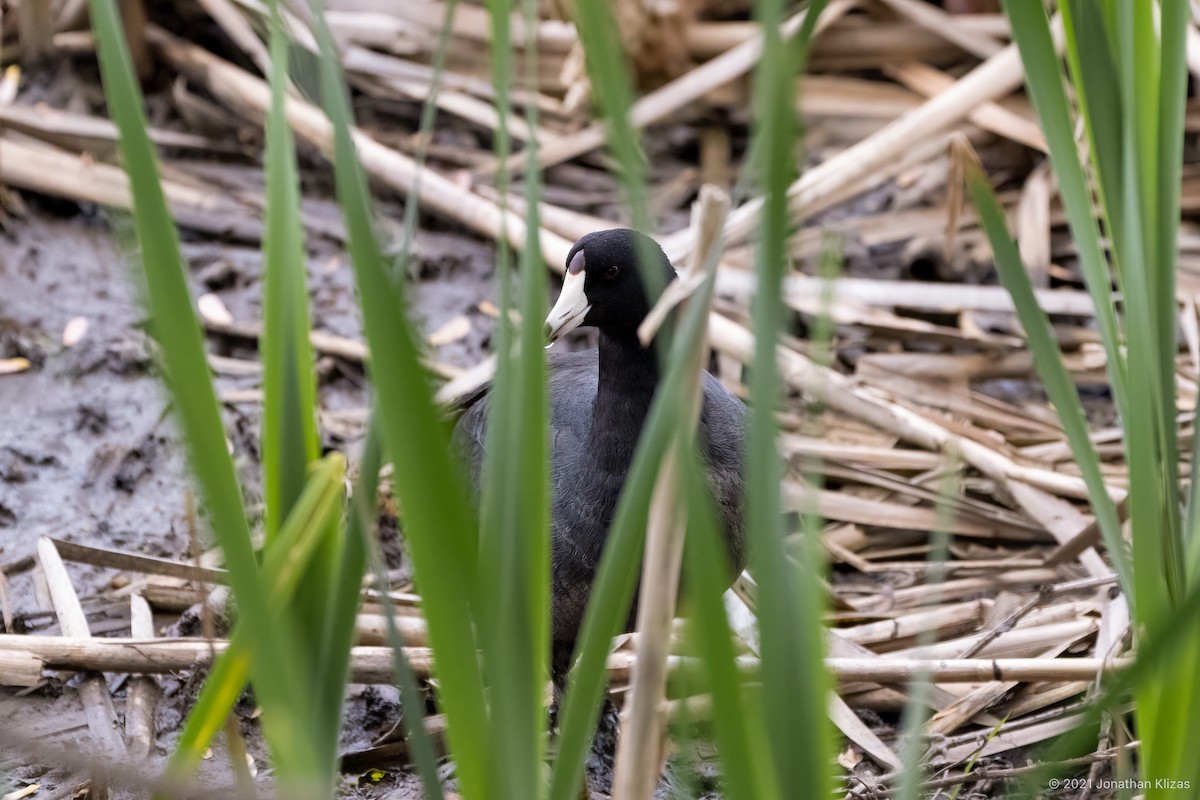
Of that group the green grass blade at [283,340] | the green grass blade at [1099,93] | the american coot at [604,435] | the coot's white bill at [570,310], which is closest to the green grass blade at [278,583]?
the green grass blade at [283,340]

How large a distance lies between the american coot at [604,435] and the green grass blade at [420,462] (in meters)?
1.27

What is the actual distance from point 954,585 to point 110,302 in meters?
2.44

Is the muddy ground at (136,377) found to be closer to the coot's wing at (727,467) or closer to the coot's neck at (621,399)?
the coot's wing at (727,467)

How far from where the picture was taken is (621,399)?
2.16 m

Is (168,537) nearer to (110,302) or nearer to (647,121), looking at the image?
(110,302)

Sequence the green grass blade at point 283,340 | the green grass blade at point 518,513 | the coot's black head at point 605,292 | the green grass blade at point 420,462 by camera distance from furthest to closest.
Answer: the coot's black head at point 605,292 → the green grass blade at point 283,340 → the green grass blade at point 518,513 → the green grass blade at point 420,462

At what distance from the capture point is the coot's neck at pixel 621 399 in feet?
7.03

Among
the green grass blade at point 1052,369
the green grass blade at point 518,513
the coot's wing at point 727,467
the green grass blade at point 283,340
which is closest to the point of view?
A: the green grass blade at point 518,513

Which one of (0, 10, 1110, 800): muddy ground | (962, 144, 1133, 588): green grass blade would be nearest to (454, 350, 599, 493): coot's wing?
(0, 10, 1110, 800): muddy ground

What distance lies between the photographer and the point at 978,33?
405 centimetres

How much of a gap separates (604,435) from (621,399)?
0.07 m

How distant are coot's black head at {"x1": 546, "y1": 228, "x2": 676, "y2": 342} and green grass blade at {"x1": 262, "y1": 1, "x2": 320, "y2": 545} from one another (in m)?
1.07

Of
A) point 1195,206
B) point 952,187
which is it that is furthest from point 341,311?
point 1195,206

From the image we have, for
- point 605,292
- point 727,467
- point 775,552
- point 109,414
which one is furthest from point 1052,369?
point 109,414
